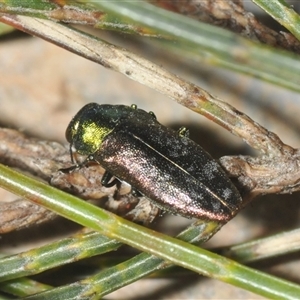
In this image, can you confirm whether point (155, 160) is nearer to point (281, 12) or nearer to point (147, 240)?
point (147, 240)

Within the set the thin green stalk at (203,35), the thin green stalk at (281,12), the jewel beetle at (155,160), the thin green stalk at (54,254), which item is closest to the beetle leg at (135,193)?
the jewel beetle at (155,160)

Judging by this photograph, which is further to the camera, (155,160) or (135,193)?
(155,160)

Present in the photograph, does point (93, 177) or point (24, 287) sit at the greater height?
point (93, 177)

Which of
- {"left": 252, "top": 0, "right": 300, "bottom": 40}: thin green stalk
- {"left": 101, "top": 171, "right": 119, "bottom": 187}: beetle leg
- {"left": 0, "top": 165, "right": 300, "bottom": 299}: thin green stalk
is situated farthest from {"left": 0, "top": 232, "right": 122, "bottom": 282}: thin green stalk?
{"left": 252, "top": 0, "right": 300, "bottom": 40}: thin green stalk

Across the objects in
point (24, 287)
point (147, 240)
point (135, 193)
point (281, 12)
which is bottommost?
point (24, 287)

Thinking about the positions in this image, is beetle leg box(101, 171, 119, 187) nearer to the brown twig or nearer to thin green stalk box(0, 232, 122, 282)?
the brown twig

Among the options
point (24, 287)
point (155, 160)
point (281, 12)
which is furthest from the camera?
point (155, 160)

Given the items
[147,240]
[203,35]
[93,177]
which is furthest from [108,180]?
[203,35]
